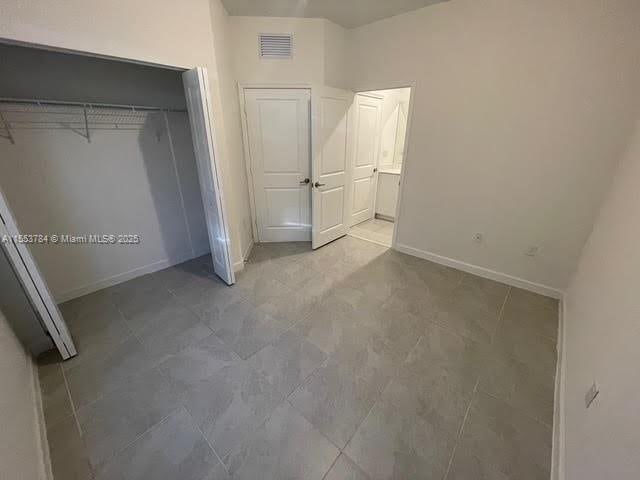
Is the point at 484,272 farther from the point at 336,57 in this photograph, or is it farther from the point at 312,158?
the point at 336,57

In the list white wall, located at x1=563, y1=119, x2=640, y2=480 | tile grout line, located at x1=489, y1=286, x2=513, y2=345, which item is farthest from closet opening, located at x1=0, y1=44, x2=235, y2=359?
white wall, located at x1=563, y1=119, x2=640, y2=480

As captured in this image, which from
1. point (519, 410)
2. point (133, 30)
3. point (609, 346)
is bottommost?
point (519, 410)

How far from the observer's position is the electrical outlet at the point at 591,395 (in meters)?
1.12

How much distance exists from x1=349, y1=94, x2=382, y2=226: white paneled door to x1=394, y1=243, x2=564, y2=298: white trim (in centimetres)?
115

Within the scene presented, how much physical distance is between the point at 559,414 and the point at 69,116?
4057mm

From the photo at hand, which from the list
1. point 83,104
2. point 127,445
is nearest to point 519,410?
point 127,445

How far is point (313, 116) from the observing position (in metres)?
2.82

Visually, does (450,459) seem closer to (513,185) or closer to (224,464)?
(224,464)

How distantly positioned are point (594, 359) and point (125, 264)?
12.3 feet

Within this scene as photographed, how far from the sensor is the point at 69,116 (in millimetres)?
2100

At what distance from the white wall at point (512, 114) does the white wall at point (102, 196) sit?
2524 millimetres

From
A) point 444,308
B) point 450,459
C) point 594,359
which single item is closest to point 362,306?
point 444,308

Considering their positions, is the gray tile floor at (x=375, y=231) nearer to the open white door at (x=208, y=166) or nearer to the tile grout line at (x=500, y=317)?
the tile grout line at (x=500, y=317)

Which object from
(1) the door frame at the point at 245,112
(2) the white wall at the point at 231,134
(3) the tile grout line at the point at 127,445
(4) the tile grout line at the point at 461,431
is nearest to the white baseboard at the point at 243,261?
(2) the white wall at the point at 231,134
